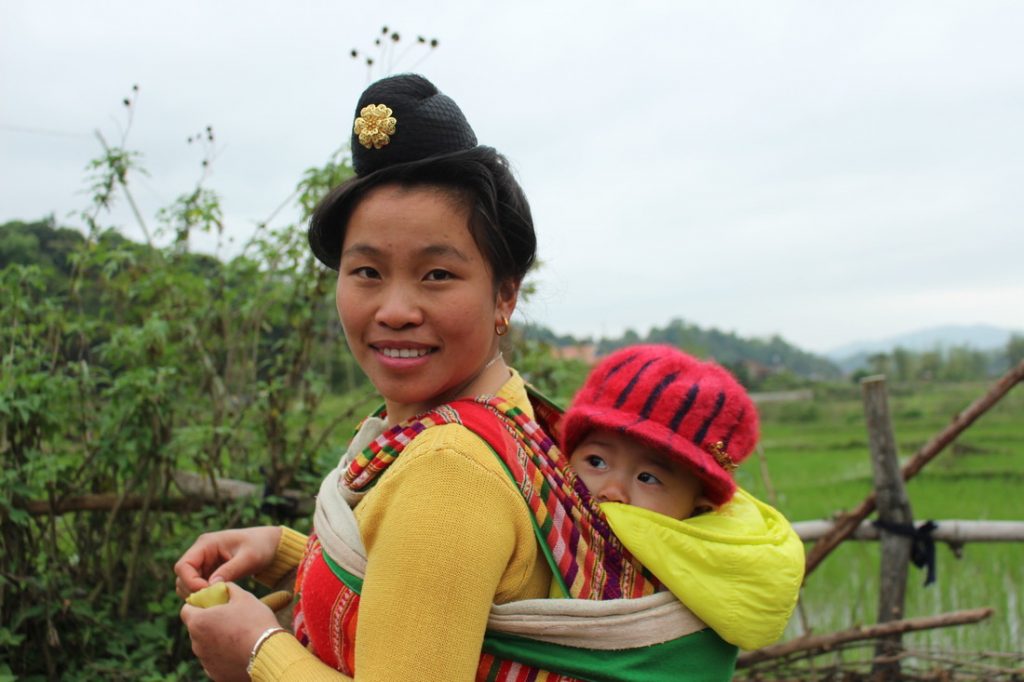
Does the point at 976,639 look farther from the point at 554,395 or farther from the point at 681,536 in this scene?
the point at 681,536

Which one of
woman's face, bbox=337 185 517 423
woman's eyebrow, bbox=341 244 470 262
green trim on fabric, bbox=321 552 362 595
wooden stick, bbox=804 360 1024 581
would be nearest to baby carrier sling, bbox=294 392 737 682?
green trim on fabric, bbox=321 552 362 595

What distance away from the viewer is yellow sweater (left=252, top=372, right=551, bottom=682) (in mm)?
991

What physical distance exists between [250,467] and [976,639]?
4083mm

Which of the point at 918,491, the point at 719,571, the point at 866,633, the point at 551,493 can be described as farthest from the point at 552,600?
the point at 918,491

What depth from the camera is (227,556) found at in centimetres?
163

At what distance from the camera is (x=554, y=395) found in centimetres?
425

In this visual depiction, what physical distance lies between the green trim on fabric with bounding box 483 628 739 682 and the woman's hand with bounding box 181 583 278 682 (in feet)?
1.22

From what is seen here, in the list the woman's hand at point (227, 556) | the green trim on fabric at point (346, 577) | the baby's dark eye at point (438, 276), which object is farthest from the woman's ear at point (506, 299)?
the woman's hand at point (227, 556)

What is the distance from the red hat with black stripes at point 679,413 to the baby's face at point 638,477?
3cm

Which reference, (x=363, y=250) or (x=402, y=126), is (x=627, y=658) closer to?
(x=363, y=250)

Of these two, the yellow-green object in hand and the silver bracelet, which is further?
the yellow-green object in hand

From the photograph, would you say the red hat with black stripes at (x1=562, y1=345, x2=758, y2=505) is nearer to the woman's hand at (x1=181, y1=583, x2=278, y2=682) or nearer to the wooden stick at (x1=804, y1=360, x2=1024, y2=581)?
the woman's hand at (x1=181, y1=583, x2=278, y2=682)

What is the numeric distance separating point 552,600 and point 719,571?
0.27m

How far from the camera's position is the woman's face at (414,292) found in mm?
1242
